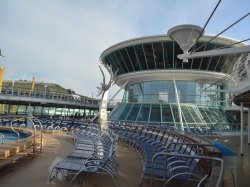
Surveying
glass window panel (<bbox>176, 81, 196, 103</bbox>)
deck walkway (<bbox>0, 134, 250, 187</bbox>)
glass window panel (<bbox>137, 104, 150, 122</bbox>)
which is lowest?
deck walkway (<bbox>0, 134, 250, 187</bbox>)

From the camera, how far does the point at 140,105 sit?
2683 centimetres

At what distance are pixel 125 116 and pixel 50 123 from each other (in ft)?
24.1

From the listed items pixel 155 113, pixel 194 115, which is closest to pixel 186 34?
pixel 155 113

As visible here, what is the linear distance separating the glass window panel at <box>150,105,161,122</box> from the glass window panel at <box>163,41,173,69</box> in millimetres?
4071

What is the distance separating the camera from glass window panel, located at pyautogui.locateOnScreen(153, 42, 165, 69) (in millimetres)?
25206

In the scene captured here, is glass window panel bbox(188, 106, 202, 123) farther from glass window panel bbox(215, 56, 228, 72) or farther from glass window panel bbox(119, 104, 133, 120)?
glass window panel bbox(119, 104, 133, 120)

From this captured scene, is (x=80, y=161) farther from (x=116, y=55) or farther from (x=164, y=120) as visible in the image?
(x=116, y=55)

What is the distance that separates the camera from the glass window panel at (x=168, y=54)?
81.4 ft

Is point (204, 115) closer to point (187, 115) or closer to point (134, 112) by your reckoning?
point (187, 115)

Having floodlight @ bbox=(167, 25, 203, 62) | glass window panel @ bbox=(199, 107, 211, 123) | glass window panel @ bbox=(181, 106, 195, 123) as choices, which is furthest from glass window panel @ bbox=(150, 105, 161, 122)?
floodlight @ bbox=(167, 25, 203, 62)

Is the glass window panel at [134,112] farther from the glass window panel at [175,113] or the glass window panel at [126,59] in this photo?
the glass window panel at [126,59]

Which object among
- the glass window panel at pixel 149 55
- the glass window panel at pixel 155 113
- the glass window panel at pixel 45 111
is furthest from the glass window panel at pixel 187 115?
the glass window panel at pixel 45 111

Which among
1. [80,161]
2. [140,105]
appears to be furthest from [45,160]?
[140,105]

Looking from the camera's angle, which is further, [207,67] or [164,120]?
[207,67]
